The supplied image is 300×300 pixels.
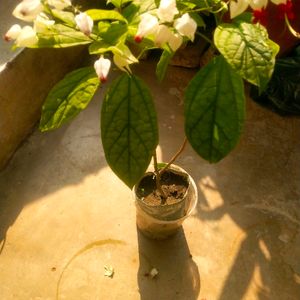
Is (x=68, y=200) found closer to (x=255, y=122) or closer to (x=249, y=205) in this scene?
(x=249, y=205)

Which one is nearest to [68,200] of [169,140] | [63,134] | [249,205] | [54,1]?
[63,134]

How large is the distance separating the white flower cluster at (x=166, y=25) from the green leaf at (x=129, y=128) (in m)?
0.12

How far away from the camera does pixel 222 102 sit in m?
0.70

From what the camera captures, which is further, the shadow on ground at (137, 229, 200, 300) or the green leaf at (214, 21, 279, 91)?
the shadow on ground at (137, 229, 200, 300)

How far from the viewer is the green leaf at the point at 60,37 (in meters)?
0.69

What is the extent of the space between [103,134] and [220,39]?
28 cm

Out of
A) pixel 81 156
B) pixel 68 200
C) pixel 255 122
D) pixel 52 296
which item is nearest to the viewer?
pixel 52 296

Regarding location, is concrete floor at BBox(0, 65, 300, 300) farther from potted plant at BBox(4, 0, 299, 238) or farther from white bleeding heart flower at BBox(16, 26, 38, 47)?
white bleeding heart flower at BBox(16, 26, 38, 47)

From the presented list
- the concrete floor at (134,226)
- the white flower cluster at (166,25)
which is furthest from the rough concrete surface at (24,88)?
the white flower cluster at (166,25)

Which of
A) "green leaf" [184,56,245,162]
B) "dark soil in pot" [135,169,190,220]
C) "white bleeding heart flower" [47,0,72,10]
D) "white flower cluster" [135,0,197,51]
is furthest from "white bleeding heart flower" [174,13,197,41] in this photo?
"dark soil in pot" [135,169,190,220]

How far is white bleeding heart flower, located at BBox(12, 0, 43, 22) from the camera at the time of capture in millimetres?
621

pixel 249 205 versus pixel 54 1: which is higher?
pixel 54 1

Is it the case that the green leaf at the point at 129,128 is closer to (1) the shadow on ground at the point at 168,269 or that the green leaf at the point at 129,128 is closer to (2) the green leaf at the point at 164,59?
(2) the green leaf at the point at 164,59

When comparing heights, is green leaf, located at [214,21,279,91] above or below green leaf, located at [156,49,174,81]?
above
